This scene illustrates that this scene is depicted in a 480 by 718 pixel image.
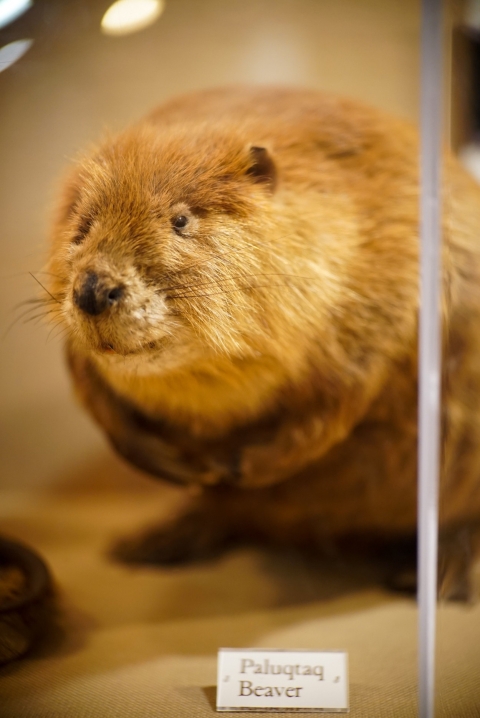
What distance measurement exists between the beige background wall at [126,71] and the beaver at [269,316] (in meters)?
0.04

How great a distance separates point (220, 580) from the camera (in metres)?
1.27

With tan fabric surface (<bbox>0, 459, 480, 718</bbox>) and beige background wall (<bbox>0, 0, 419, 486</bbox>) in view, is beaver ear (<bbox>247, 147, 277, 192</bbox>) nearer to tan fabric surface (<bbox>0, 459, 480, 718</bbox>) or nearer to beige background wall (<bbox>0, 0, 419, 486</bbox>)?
beige background wall (<bbox>0, 0, 419, 486</bbox>)

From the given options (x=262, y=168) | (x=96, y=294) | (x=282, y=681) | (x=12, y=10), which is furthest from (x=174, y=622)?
(x=12, y=10)

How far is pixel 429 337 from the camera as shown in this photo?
1116mm

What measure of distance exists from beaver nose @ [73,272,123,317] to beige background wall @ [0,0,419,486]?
0.19 meters

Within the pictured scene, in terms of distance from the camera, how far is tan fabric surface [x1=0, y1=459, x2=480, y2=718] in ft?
3.55

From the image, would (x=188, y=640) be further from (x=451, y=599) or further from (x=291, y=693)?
(x=451, y=599)

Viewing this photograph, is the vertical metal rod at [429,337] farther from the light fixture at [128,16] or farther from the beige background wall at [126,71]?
the light fixture at [128,16]

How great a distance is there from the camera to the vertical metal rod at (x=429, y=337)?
108 centimetres

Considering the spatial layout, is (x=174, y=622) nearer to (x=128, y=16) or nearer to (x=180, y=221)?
(x=180, y=221)

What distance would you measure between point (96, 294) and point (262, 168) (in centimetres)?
34

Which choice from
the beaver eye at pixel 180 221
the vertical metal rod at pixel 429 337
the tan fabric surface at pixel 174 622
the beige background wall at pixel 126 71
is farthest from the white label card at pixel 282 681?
the beaver eye at pixel 180 221

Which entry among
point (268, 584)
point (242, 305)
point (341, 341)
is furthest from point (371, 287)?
point (268, 584)

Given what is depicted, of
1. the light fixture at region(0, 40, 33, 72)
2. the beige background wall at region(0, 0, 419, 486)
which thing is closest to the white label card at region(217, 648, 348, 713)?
the beige background wall at region(0, 0, 419, 486)
